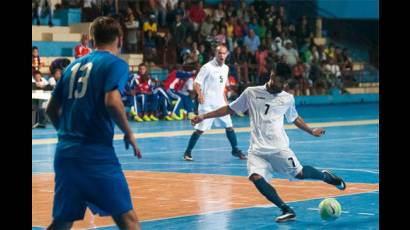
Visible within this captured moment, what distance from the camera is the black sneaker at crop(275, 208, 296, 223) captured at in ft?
35.9

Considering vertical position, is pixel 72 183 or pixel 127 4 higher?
pixel 127 4

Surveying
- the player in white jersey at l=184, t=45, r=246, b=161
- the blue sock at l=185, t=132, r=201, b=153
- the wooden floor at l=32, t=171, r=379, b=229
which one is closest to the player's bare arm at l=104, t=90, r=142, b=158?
the wooden floor at l=32, t=171, r=379, b=229

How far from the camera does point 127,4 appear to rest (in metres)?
35.2

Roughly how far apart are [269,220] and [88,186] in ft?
12.9

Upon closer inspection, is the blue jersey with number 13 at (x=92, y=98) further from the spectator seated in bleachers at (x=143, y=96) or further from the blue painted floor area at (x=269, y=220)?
the spectator seated in bleachers at (x=143, y=96)

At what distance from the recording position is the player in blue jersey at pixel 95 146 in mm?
7578

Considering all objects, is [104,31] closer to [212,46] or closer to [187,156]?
[187,156]

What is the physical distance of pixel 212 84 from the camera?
1962 cm

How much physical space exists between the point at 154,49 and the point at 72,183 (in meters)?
27.0

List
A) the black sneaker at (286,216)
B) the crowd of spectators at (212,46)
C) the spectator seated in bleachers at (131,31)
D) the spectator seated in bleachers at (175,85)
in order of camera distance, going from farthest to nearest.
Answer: the spectator seated in bleachers at (131,31) → the crowd of spectators at (212,46) → the spectator seated in bleachers at (175,85) → the black sneaker at (286,216)

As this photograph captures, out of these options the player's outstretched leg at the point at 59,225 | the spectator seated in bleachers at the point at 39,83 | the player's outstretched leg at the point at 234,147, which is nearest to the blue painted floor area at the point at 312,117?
the spectator seated in bleachers at the point at 39,83

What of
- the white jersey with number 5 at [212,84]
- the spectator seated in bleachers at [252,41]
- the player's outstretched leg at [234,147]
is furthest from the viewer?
the spectator seated in bleachers at [252,41]
